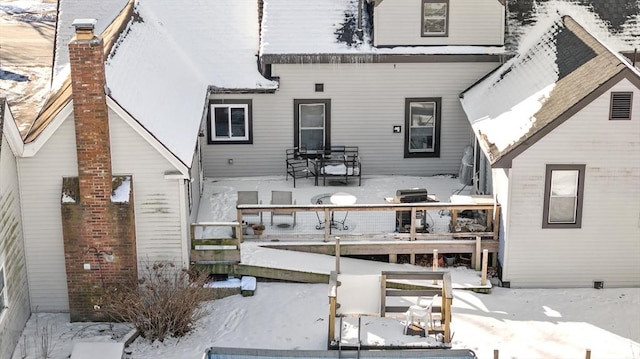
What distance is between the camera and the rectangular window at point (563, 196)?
60.9ft

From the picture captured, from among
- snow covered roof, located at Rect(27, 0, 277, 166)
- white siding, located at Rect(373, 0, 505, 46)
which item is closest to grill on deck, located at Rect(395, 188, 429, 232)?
white siding, located at Rect(373, 0, 505, 46)

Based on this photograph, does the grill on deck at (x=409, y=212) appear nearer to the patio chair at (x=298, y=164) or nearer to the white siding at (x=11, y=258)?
the patio chair at (x=298, y=164)

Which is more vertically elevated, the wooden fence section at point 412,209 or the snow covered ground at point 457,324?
the wooden fence section at point 412,209

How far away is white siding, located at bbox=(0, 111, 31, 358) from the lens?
1556 centimetres

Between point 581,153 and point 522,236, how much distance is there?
2.34 metres

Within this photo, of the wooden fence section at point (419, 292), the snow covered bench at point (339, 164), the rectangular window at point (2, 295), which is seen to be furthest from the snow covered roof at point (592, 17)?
the rectangular window at point (2, 295)

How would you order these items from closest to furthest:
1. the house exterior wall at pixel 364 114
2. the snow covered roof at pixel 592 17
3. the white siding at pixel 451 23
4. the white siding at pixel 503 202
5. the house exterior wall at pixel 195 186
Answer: the white siding at pixel 503 202, the house exterior wall at pixel 195 186, the white siding at pixel 451 23, the snow covered roof at pixel 592 17, the house exterior wall at pixel 364 114

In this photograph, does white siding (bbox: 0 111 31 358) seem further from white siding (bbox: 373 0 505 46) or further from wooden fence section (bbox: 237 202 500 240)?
white siding (bbox: 373 0 505 46)

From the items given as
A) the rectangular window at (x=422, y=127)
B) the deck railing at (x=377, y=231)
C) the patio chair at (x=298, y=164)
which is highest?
the rectangular window at (x=422, y=127)

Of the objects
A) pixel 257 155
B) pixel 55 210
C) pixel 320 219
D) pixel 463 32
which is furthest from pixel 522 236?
pixel 55 210

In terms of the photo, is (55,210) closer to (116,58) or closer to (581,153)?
(116,58)

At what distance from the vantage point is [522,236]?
18891 millimetres

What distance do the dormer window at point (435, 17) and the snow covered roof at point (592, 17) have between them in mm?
1981

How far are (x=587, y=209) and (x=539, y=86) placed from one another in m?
3.44
